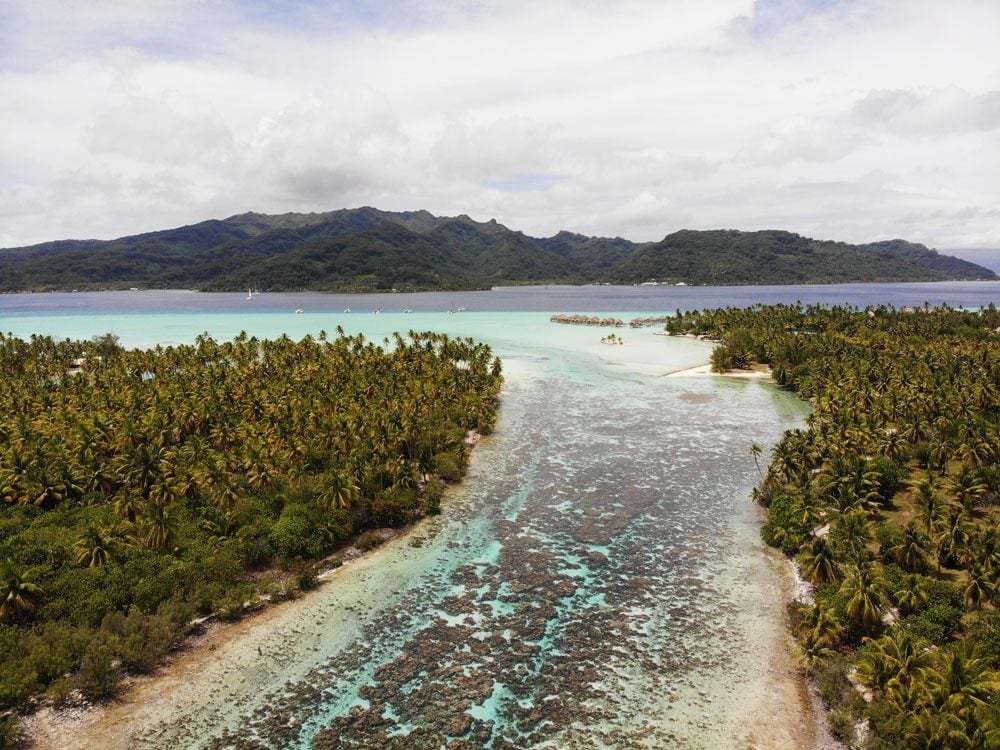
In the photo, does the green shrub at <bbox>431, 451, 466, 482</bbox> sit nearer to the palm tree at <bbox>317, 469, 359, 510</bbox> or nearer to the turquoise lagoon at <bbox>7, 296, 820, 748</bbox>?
the turquoise lagoon at <bbox>7, 296, 820, 748</bbox>

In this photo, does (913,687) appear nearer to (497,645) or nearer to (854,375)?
(497,645)

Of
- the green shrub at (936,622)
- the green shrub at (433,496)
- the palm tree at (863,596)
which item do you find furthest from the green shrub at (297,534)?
the green shrub at (936,622)

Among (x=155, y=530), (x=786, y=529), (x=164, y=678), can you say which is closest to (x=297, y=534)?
(x=155, y=530)

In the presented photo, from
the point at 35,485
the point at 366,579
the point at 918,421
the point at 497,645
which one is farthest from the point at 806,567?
the point at 35,485

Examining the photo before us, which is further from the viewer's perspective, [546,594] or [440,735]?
[546,594]

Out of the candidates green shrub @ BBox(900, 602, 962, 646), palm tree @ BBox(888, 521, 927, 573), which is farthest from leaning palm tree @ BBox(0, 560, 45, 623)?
palm tree @ BBox(888, 521, 927, 573)

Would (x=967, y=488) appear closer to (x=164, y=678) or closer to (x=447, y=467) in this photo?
(x=447, y=467)
